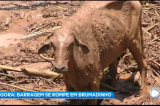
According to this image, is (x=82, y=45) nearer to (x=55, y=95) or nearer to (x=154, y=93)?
(x=55, y=95)

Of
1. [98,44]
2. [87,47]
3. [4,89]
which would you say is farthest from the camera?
[4,89]

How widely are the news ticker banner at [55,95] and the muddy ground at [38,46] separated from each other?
10 cm

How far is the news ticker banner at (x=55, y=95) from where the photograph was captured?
5.43 meters

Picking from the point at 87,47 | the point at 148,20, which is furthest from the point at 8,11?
the point at 87,47

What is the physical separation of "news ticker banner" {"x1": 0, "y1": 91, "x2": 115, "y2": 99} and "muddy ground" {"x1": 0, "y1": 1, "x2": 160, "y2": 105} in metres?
0.10

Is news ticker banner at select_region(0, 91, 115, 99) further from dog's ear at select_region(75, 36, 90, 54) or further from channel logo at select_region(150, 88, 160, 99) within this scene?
channel logo at select_region(150, 88, 160, 99)

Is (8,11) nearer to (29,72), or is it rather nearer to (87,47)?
(29,72)

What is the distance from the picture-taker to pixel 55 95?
5.85m

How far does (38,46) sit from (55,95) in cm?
318

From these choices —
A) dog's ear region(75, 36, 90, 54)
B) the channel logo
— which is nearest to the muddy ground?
the channel logo

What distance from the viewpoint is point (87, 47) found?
198 inches

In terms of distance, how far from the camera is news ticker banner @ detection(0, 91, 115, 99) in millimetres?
5434

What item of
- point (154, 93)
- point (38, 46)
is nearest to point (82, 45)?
point (154, 93)

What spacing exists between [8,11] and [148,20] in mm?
4548
